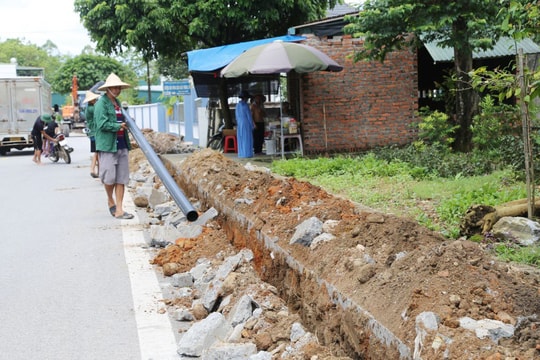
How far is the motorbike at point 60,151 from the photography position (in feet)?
76.8

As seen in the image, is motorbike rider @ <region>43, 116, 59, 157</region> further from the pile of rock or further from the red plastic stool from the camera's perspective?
the pile of rock

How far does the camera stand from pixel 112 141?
38.0ft

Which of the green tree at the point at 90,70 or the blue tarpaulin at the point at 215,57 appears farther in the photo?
the green tree at the point at 90,70

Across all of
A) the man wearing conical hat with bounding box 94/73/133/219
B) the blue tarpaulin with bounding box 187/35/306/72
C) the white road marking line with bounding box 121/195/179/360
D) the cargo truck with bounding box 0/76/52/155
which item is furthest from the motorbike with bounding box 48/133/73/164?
the white road marking line with bounding box 121/195/179/360

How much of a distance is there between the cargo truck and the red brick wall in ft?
50.5

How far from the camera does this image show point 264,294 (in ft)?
20.5

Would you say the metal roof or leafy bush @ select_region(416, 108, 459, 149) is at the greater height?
the metal roof

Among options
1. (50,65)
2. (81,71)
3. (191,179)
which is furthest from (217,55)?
(50,65)

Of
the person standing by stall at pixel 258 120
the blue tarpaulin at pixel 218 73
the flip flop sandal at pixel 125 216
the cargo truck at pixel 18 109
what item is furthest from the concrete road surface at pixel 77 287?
the cargo truck at pixel 18 109

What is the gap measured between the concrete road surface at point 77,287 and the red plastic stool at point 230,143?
6.99 m

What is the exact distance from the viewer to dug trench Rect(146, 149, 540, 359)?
148 inches

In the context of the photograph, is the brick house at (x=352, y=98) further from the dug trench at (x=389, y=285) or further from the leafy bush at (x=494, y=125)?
the dug trench at (x=389, y=285)

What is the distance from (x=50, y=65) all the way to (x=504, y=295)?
102 m

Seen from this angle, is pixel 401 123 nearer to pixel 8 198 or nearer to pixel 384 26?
pixel 384 26
